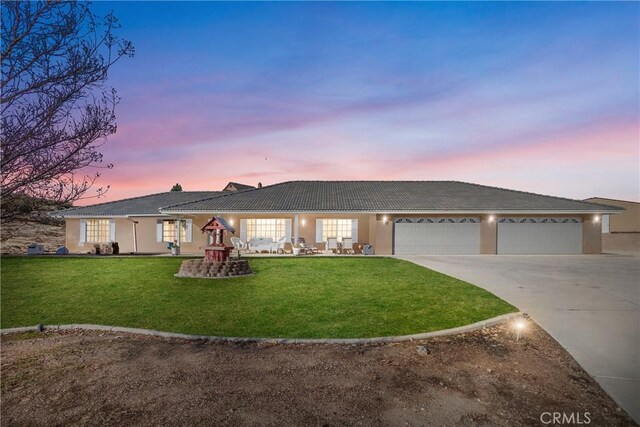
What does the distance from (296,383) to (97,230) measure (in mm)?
24034

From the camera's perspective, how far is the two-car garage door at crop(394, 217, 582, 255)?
20.3m

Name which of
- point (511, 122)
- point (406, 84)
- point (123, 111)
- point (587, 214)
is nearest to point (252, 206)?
point (406, 84)

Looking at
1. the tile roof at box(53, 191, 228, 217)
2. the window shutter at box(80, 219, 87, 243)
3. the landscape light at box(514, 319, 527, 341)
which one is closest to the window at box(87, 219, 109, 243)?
the window shutter at box(80, 219, 87, 243)

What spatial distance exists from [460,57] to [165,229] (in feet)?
66.7

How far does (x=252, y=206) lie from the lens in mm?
20797

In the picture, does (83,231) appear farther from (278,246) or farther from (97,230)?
(278,246)

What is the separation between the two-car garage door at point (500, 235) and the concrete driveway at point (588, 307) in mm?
5516

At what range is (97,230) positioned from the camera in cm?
2281

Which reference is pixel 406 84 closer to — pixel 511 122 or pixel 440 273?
pixel 511 122

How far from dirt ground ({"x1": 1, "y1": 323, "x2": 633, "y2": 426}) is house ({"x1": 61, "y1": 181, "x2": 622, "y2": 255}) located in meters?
14.6
